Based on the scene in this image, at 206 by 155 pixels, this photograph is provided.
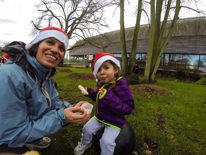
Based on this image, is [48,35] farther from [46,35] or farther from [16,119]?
[16,119]

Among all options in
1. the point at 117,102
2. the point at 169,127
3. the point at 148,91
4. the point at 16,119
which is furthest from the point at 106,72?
the point at 148,91

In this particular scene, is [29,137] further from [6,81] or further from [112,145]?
[112,145]

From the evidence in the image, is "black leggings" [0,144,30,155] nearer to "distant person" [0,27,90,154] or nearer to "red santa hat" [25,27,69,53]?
"distant person" [0,27,90,154]

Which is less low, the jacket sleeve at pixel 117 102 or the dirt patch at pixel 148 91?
the jacket sleeve at pixel 117 102

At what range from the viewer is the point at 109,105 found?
1.79m

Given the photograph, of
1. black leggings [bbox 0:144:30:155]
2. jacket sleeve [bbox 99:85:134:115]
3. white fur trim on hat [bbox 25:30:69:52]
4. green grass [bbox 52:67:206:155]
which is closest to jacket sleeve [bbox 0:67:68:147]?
black leggings [bbox 0:144:30:155]

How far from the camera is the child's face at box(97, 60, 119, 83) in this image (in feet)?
6.87

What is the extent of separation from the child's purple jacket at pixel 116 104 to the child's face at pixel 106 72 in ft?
0.39

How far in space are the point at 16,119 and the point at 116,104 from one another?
1.24 meters

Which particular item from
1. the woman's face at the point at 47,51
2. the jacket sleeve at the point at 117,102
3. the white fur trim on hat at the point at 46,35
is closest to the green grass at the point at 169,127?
the jacket sleeve at the point at 117,102

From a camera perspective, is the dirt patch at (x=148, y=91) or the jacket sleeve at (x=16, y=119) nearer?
the jacket sleeve at (x=16, y=119)

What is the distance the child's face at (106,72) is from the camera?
2094 millimetres

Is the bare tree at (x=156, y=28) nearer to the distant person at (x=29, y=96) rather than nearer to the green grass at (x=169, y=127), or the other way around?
the green grass at (x=169, y=127)

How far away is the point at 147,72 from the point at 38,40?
8062 millimetres
